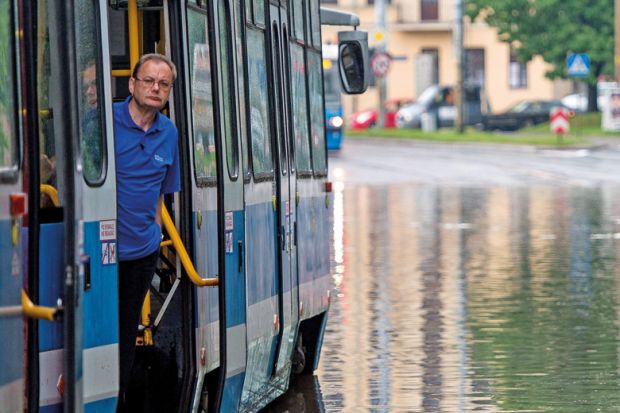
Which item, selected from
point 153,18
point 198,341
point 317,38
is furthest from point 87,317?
point 317,38

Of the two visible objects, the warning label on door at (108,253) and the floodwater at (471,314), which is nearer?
the warning label on door at (108,253)

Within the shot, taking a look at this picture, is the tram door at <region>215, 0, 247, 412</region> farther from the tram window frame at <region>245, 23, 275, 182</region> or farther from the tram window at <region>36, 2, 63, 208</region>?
the tram window at <region>36, 2, 63, 208</region>

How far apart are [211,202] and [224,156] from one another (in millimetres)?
344

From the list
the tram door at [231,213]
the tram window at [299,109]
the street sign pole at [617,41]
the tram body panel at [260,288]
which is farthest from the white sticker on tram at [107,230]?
the street sign pole at [617,41]

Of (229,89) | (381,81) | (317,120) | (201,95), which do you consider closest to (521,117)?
(381,81)

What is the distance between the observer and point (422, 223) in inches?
1037

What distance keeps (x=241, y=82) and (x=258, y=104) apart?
496mm

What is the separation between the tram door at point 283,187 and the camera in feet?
34.9

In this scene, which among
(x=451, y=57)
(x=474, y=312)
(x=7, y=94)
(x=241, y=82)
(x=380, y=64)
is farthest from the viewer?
(x=451, y=57)

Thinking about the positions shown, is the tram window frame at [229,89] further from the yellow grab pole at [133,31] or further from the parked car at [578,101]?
the parked car at [578,101]

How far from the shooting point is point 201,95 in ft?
28.6

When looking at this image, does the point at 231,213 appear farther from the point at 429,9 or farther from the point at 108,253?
the point at 429,9

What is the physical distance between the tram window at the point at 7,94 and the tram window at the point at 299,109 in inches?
205

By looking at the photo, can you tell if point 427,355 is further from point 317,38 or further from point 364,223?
point 364,223
